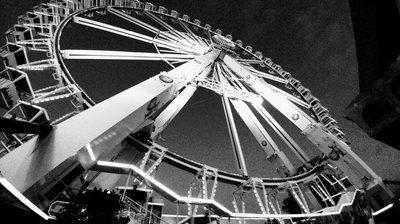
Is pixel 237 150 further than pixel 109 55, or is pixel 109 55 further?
pixel 237 150

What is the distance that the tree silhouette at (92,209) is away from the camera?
4.07 meters

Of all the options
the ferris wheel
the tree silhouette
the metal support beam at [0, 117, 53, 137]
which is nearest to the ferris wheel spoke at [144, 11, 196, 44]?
the ferris wheel

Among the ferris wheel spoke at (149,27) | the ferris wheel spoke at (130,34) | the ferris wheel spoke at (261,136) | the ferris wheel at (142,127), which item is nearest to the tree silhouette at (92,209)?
the ferris wheel at (142,127)

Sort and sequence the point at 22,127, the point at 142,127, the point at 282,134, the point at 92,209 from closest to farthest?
the point at 22,127
the point at 92,209
the point at 142,127
the point at 282,134

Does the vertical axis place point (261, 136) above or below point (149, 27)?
below

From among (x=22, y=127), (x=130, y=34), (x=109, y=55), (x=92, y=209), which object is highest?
(x=130, y=34)

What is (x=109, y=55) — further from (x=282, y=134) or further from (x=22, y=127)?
(x=282, y=134)

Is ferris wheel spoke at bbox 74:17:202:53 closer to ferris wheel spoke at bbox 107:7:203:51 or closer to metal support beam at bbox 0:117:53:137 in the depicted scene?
ferris wheel spoke at bbox 107:7:203:51

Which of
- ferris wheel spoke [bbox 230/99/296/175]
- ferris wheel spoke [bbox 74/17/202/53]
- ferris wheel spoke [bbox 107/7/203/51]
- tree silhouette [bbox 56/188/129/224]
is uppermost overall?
ferris wheel spoke [bbox 107/7/203/51]

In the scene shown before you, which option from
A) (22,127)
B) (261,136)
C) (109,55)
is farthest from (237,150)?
(22,127)

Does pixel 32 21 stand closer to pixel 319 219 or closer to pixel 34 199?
pixel 34 199

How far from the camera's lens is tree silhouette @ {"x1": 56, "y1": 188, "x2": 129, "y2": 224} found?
13.3ft

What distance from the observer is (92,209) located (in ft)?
14.5

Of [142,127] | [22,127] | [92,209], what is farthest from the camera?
[142,127]
